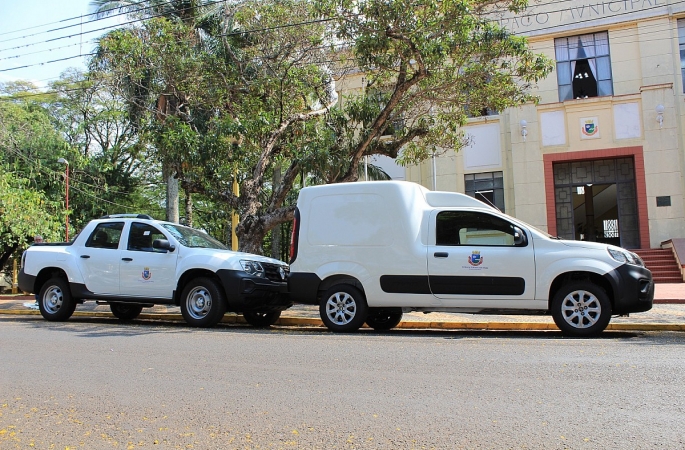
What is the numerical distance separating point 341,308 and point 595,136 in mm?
14583

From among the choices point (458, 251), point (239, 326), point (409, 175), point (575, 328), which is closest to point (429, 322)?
point (458, 251)

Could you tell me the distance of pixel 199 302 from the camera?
32.8 feet

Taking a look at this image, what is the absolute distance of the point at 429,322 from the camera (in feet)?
33.8

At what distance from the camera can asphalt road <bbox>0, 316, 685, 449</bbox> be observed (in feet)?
13.2

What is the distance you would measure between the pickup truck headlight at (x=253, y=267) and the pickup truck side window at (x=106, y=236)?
2.68m

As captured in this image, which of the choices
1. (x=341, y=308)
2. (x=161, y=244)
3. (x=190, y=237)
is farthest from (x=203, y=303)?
(x=341, y=308)

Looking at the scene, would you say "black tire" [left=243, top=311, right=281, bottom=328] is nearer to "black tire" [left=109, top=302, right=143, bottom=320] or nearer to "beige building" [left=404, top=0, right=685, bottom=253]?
"black tire" [left=109, top=302, right=143, bottom=320]

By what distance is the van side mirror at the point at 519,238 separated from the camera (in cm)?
859

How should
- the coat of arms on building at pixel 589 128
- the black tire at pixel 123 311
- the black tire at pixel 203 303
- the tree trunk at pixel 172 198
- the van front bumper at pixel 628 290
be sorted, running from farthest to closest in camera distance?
the tree trunk at pixel 172 198 → the coat of arms on building at pixel 589 128 → the black tire at pixel 123 311 → the black tire at pixel 203 303 → the van front bumper at pixel 628 290

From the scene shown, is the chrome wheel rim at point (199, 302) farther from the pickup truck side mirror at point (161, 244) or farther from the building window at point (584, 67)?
the building window at point (584, 67)

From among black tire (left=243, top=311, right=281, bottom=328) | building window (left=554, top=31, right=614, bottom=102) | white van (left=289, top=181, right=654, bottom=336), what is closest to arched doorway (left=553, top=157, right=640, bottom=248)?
building window (left=554, top=31, right=614, bottom=102)

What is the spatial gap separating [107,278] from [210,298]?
2284 millimetres

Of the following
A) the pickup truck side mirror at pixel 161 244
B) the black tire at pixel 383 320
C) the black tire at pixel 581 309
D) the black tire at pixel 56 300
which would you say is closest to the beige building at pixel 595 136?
the black tire at pixel 383 320

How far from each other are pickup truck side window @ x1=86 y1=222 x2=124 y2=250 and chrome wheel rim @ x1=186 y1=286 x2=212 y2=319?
2013 millimetres
